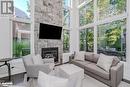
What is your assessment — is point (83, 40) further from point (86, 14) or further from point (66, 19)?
point (66, 19)

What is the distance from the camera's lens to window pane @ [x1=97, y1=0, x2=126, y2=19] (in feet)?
17.0

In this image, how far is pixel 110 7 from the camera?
5770mm

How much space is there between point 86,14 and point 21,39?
3.74 meters

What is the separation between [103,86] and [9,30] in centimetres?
361

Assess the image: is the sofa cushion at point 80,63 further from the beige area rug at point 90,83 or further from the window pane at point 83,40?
the window pane at point 83,40

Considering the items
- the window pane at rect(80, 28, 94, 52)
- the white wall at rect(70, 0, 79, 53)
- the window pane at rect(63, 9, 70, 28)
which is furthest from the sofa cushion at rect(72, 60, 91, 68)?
the window pane at rect(63, 9, 70, 28)

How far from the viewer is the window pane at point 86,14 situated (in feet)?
23.6

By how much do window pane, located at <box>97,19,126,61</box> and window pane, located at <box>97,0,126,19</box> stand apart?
38cm

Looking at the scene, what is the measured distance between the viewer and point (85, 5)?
777 centimetres

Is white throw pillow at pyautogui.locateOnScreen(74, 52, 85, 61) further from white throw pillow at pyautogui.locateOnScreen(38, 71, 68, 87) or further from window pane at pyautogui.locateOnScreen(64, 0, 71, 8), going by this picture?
white throw pillow at pyautogui.locateOnScreen(38, 71, 68, 87)

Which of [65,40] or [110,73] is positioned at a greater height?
[65,40]

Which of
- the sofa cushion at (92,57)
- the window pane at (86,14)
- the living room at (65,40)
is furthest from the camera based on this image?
the window pane at (86,14)

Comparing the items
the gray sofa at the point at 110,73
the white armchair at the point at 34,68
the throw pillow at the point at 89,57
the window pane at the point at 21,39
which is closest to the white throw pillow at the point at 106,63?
the gray sofa at the point at 110,73

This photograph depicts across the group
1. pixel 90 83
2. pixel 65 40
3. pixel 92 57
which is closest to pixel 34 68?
pixel 90 83
